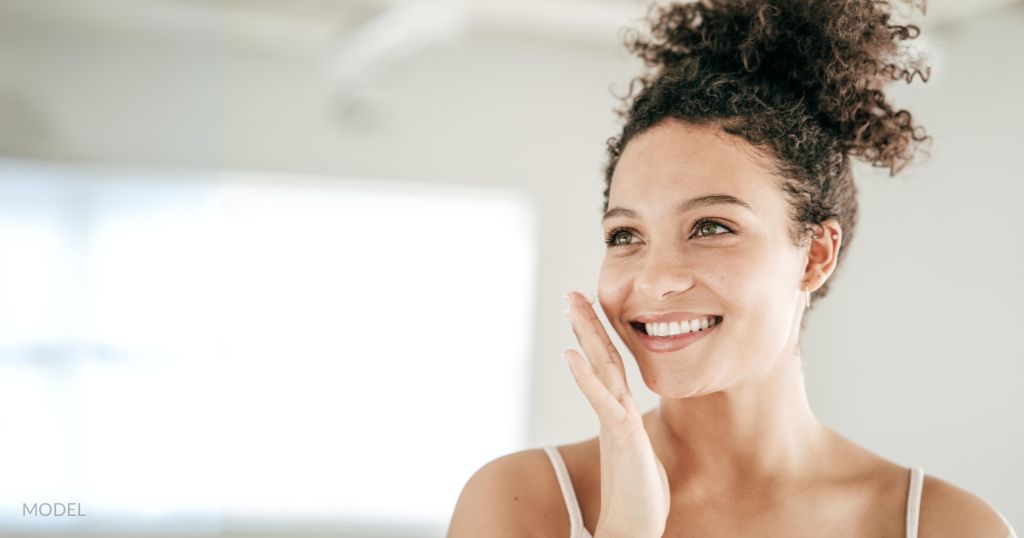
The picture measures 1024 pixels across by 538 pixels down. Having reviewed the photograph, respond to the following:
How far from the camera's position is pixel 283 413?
4.05 metres

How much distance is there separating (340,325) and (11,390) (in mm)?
1257

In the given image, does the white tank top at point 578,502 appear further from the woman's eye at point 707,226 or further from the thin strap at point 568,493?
the woman's eye at point 707,226

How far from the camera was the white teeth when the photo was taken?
4.14 feet

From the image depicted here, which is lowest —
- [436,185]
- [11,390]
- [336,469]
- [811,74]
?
[336,469]

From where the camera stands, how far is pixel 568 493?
4.56 feet

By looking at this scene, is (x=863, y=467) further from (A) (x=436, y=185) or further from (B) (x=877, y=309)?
(A) (x=436, y=185)

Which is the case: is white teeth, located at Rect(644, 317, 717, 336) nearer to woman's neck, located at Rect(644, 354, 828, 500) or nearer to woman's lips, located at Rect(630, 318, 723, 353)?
woman's lips, located at Rect(630, 318, 723, 353)

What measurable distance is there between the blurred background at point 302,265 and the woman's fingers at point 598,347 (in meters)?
2.31

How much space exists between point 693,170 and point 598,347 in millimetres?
257

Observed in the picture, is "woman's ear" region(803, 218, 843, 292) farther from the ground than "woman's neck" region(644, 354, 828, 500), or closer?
farther from the ground

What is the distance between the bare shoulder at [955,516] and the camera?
4.33 feet

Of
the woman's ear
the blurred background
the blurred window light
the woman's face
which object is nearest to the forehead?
the woman's face

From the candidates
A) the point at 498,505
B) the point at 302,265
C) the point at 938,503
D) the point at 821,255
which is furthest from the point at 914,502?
the point at 302,265

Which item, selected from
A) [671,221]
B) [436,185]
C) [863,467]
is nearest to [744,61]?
[671,221]
